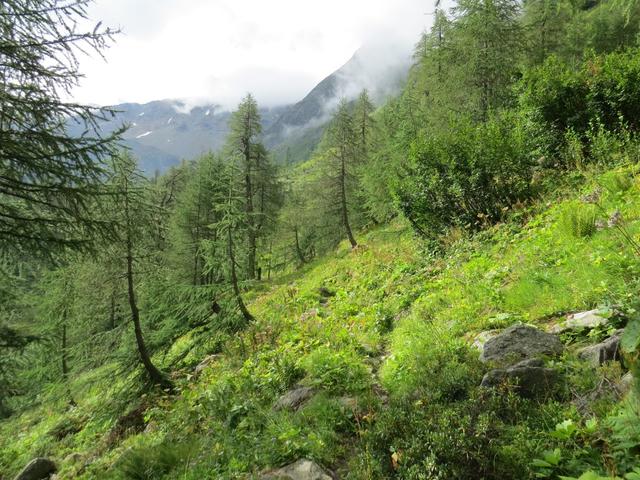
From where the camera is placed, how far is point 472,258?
7996 mm

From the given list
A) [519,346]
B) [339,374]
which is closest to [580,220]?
[519,346]

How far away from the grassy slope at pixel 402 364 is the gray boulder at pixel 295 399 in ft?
0.59

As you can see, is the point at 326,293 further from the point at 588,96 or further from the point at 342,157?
the point at 342,157

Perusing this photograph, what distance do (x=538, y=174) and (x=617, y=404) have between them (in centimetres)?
826

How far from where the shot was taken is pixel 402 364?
509 centimetres

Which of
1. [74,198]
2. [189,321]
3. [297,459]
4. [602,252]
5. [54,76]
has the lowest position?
[189,321]

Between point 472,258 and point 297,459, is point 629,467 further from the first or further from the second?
point 472,258

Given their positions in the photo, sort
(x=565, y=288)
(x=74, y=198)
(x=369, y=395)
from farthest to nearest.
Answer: (x=74, y=198) → (x=565, y=288) → (x=369, y=395)

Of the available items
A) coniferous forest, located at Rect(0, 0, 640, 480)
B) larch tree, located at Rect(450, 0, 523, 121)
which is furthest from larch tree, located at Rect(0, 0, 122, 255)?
larch tree, located at Rect(450, 0, 523, 121)

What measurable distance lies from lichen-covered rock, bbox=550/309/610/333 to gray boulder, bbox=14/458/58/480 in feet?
45.0

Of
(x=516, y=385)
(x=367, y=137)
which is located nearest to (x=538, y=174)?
(x=516, y=385)

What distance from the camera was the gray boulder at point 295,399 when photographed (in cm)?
509

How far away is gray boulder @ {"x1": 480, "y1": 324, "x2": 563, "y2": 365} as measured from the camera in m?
3.86

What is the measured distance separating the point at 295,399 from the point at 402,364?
A: 1.61 m
